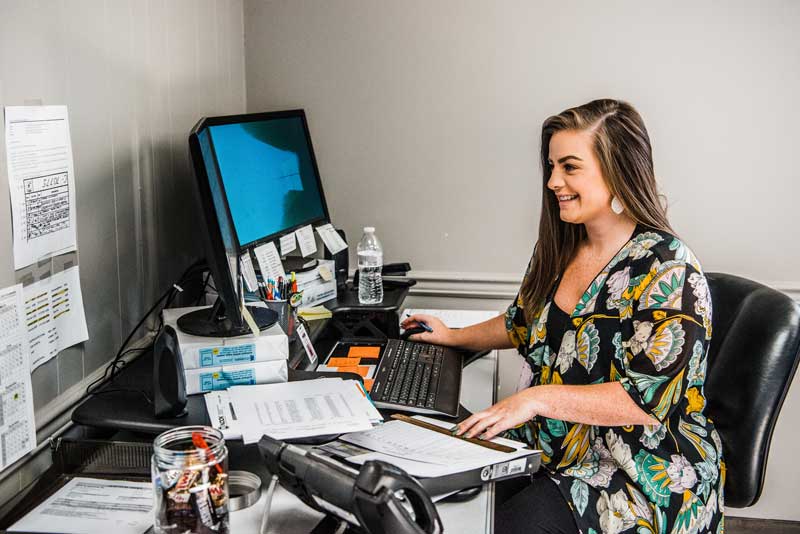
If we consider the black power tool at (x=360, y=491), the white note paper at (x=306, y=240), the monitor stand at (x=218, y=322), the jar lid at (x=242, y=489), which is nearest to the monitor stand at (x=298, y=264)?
the white note paper at (x=306, y=240)

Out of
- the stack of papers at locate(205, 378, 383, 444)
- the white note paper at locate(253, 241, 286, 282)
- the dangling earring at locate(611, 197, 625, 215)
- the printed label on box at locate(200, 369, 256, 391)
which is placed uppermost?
the dangling earring at locate(611, 197, 625, 215)

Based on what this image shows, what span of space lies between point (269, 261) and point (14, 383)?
0.78 metres

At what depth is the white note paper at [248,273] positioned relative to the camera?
6.02ft

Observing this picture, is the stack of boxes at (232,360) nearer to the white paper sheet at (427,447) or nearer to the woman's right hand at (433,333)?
the white paper sheet at (427,447)

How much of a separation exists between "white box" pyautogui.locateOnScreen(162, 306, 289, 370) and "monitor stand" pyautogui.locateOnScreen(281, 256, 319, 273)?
1.92 feet

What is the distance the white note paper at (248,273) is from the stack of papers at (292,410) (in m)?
0.44

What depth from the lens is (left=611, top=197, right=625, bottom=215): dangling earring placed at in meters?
1.63

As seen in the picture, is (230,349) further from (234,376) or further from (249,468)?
(249,468)

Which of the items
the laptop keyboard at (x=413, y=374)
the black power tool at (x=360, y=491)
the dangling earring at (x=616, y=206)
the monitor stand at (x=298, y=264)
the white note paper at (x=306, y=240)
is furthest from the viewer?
the white note paper at (x=306, y=240)

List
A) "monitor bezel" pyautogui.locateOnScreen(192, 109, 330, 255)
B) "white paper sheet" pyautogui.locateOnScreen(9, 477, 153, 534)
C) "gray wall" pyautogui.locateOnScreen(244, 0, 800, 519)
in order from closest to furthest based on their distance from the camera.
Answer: "white paper sheet" pyautogui.locateOnScreen(9, 477, 153, 534), "monitor bezel" pyautogui.locateOnScreen(192, 109, 330, 255), "gray wall" pyautogui.locateOnScreen(244, 0, 800, 519)

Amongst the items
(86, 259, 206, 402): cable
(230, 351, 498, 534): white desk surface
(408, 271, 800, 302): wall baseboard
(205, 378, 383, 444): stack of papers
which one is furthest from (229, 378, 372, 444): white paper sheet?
(408, 271, 800, 302): wall baseboard

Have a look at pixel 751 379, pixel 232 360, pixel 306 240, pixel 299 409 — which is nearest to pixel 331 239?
pixel 306 240

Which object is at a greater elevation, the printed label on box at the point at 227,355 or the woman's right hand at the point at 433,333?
the printed label on box at the point at 227,355

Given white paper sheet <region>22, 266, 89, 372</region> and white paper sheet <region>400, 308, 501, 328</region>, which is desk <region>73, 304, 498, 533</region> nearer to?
white paper sheet <region>22, 266, 89, 372</region>
